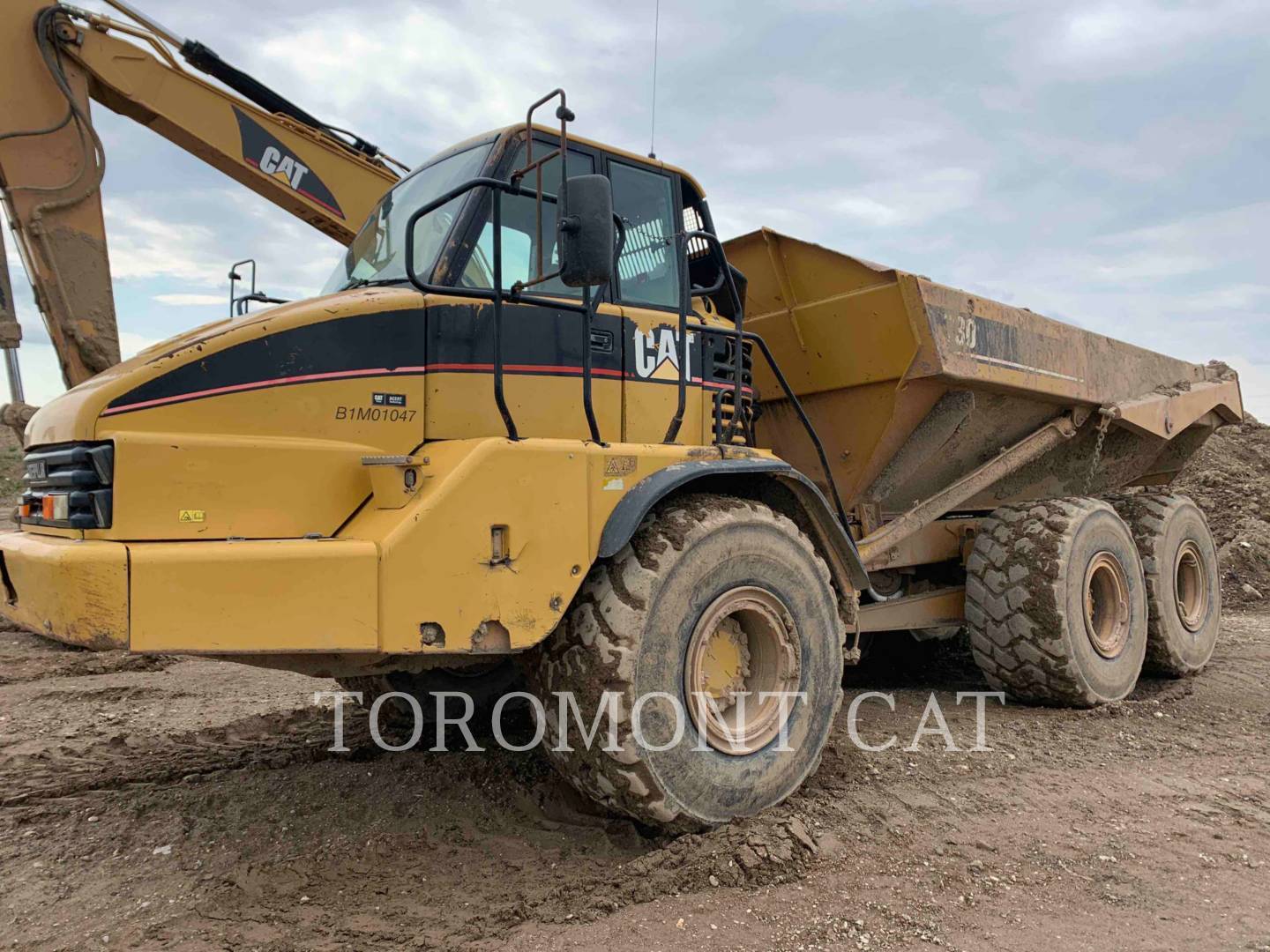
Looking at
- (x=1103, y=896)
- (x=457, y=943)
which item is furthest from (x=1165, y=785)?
(x=457, y=943)

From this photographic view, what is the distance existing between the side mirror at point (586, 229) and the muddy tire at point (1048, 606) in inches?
142

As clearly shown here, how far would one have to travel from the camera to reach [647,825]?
11.1 feet

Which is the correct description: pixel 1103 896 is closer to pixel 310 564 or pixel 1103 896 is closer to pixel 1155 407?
pixel 310 564

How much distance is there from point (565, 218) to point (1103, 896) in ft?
9.23

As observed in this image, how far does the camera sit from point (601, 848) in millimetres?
3441

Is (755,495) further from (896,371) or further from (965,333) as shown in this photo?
(965,333)

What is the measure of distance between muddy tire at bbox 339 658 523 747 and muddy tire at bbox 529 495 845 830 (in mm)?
1004

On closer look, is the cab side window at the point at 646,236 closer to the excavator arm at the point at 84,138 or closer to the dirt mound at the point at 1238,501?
the excavator arm at the point at 84,138

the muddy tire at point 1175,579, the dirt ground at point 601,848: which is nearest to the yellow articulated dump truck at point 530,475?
the dirt ground at point 601,848

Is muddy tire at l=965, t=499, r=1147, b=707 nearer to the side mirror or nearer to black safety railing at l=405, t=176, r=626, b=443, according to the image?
black safety railing at l=405, t=176, r=626, b=443

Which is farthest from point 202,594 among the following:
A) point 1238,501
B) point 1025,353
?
point 1238,501

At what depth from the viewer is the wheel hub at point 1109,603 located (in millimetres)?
5988

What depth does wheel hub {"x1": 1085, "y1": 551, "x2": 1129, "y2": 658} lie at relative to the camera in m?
5.99

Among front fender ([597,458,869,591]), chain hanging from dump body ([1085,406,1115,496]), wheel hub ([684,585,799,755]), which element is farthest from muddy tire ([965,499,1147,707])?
wheel hub ([684,585,799,755])
